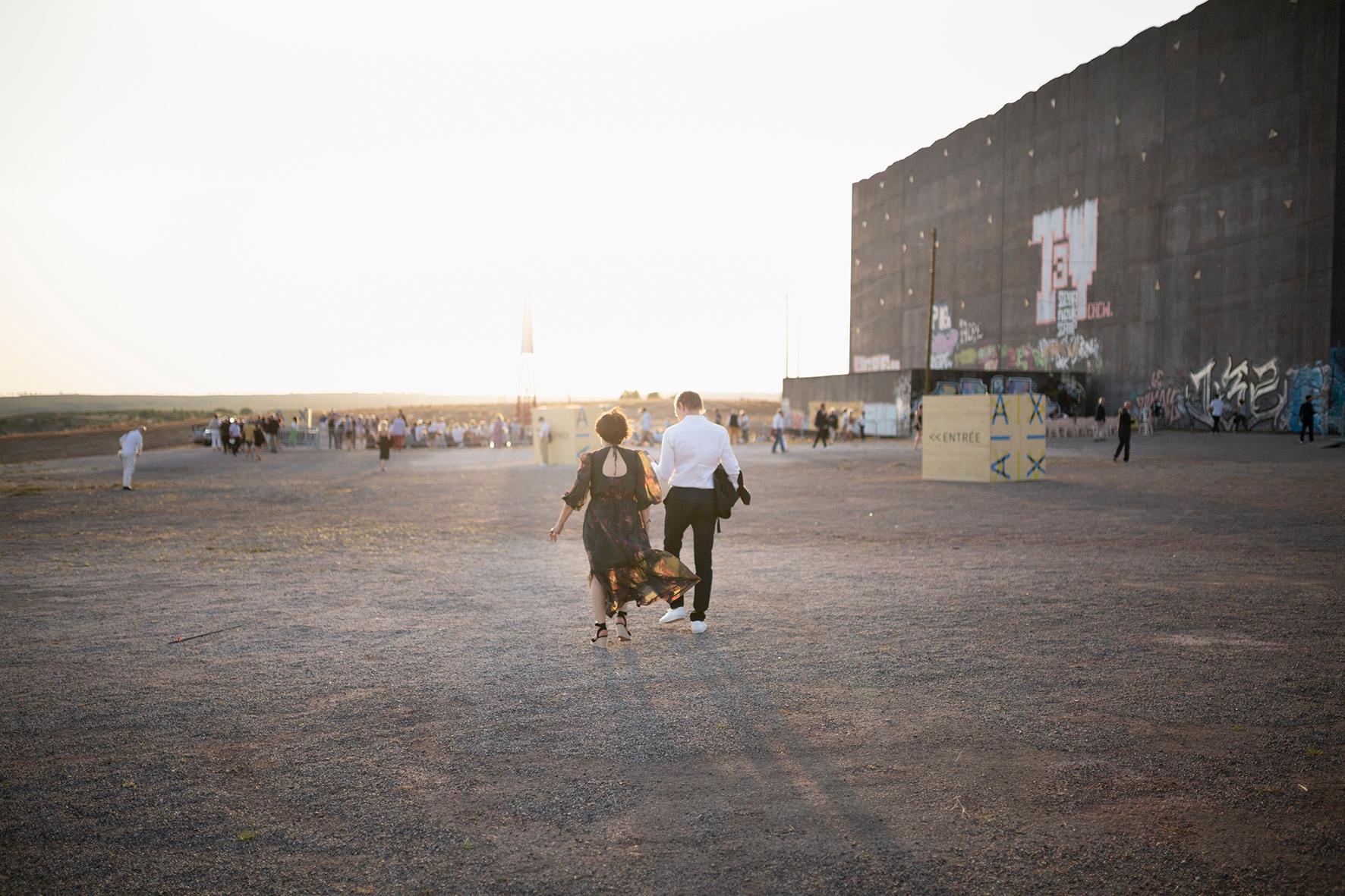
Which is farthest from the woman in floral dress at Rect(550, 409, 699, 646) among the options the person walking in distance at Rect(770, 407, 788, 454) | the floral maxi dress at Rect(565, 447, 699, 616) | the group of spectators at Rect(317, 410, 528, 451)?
the group of spectators at Rect(317, 410, 528, 451)

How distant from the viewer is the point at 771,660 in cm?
652

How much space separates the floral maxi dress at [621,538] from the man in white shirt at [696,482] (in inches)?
11.0

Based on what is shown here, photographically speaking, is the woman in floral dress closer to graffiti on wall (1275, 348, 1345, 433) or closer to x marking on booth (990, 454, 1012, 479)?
x marking on booth (990, 454, 1012, 479)

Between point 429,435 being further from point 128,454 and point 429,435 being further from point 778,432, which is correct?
point 128,454

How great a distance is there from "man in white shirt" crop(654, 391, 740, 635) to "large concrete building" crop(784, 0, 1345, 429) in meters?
39.1

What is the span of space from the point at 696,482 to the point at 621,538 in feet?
2.62

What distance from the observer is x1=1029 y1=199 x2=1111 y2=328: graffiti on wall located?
171ft

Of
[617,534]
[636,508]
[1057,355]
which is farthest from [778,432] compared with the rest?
[617,534]

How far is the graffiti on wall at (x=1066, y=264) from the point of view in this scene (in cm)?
5216

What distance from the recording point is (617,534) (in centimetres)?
709

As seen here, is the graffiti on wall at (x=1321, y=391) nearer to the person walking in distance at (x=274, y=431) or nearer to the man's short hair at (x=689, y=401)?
the man's short hair at (x=689, y=401)

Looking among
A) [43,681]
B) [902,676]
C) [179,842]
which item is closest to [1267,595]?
[902,676]

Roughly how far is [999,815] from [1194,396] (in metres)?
47.5

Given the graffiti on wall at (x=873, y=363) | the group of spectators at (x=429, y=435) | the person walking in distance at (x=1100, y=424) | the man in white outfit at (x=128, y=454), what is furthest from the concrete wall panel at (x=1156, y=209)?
the man in white outfit at (x=128, y=454)
